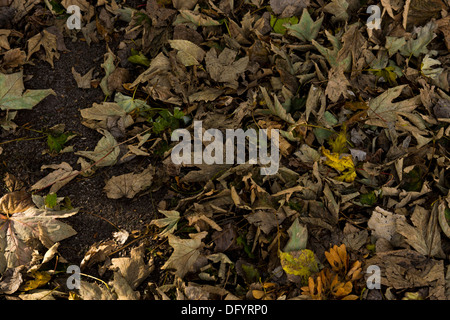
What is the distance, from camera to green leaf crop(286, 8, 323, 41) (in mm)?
2234

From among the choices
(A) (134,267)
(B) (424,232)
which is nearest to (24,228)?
(A) (134,267)

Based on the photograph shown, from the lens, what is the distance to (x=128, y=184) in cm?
210

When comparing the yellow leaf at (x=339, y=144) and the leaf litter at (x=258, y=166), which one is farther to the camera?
the yellow leaf at (x=339, y=144)

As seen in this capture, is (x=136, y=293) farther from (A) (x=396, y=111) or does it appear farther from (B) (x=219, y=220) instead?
(A) (x=396, y=111)

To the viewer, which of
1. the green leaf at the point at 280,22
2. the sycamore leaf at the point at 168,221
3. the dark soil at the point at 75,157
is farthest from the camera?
the green leaf at the point at 280,22

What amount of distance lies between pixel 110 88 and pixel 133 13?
1.74ft

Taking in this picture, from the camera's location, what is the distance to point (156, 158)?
7.18 ft

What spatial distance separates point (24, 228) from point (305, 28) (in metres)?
1.81

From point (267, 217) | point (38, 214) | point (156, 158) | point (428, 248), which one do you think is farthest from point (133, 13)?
point (428, 248)

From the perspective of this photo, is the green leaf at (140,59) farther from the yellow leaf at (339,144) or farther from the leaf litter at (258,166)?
the yellow leaf at (339,144)

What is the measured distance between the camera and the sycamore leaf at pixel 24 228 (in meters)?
1.96

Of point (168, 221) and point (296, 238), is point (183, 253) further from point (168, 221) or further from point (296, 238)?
point (296, 238)

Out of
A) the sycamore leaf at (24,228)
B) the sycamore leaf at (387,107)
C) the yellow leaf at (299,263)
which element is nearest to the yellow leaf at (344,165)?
the sycamore leaf at (387,107)

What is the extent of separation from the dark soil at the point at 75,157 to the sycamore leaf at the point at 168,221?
0.11 m
